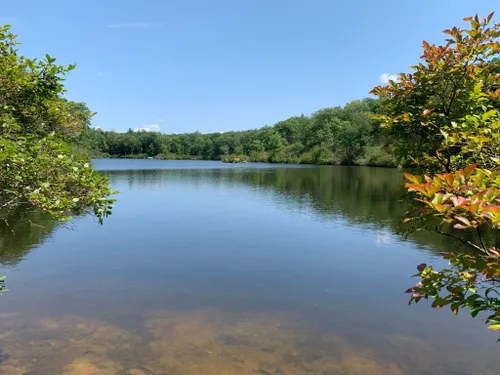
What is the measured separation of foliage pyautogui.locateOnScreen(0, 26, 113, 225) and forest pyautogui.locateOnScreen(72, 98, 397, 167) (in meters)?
26.6

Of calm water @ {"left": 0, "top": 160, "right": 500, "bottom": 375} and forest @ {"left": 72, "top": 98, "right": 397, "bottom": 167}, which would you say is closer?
calm water @ {"left": 0, "top": 160, "right": 500, "bottom": 375}

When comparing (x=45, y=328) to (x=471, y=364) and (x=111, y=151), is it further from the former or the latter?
(x=111, y=151)

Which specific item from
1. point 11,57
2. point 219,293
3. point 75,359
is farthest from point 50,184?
point 219,293

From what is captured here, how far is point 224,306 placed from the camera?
8875 mm

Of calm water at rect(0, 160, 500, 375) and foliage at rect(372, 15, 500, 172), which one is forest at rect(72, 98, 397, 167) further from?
foliage at rect(372, 15, 500, 172)

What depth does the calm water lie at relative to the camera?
6562mm

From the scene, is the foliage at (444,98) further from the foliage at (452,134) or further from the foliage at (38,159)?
the foliage at (38,159)

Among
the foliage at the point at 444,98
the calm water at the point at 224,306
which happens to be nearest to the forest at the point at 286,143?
the calm water at the point at 224,306

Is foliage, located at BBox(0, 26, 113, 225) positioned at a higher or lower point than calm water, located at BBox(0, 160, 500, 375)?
higher

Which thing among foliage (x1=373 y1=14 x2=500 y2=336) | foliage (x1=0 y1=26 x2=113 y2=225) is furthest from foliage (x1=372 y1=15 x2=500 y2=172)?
foliage (x1=0 y1=26 x2=113 y2=225)

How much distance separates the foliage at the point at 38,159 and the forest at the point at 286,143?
87.3 feet

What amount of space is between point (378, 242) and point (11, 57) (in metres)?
13.6

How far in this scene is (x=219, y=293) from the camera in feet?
31.7

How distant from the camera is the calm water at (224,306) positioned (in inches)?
258
